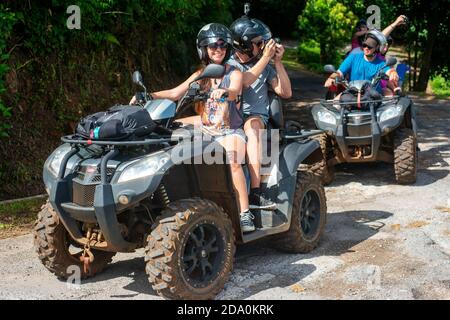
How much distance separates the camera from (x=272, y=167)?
5.99 m

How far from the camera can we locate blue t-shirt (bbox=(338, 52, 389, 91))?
9.23m

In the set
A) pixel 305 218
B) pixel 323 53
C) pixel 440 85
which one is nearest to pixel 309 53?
pixel 323 53

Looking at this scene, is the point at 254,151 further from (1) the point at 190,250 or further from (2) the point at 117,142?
(2) the point at 117,142

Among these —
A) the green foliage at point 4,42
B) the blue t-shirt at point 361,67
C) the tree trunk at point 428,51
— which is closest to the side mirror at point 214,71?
the green foliage at point 4,42

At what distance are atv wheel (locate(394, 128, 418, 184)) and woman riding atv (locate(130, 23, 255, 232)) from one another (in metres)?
3.55

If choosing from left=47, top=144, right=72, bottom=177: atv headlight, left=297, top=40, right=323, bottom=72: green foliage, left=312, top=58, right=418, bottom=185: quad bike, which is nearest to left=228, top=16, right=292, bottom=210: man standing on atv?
left=47, top=144, right=72, bottom=177: atv headlight

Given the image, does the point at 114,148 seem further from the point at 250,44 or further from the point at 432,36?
the point at 432,36

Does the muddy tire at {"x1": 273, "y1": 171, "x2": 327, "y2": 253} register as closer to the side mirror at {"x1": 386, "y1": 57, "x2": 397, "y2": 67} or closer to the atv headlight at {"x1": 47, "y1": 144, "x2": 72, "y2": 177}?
the atv headlight at {"x1": 47, "y1": 144, "x2": 72, "y2": 177}

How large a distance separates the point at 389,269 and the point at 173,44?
741cm

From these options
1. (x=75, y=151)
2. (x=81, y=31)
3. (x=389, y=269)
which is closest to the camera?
(x=75, y=151)

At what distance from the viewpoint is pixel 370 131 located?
8812 millimetres

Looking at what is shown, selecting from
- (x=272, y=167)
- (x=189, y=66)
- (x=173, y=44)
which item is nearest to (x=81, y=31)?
(x=173, y=44)

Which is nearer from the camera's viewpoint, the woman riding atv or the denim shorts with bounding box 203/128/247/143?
the woman riding atv

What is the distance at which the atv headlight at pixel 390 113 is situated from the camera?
8797 millimetres
